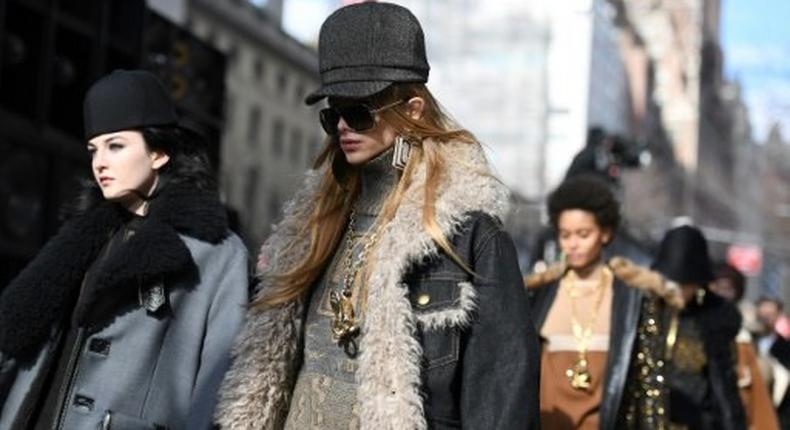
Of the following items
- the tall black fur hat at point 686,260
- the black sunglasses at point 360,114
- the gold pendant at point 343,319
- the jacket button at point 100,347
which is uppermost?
the black sunglasses at point 360,114

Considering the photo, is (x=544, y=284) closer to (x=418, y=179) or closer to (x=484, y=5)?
(x=418, y=179)

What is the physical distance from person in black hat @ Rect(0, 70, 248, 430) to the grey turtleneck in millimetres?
478

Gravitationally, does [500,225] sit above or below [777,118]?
below

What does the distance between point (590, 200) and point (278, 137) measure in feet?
206

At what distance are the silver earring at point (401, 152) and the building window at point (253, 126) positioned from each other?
62276 mm

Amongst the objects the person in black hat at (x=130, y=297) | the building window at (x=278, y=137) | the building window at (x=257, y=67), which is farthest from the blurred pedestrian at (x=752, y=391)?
the building window at (x=278, y=137)

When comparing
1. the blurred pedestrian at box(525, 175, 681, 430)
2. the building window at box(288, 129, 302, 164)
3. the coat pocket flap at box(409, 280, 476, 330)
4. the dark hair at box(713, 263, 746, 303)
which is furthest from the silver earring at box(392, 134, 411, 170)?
the building window at box(288, 129, 302, 164)

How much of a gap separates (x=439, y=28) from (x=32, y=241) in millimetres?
67140

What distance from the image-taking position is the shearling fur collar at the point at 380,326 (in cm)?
379

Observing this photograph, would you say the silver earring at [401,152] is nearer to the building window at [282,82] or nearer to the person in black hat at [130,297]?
the person in black hat at [130,297]

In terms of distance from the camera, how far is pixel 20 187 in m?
10.8

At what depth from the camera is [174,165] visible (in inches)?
194

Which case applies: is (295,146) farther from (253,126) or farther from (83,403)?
(83,403)

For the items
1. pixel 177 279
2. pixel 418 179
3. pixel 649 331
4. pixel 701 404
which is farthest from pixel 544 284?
pixel 418 179
